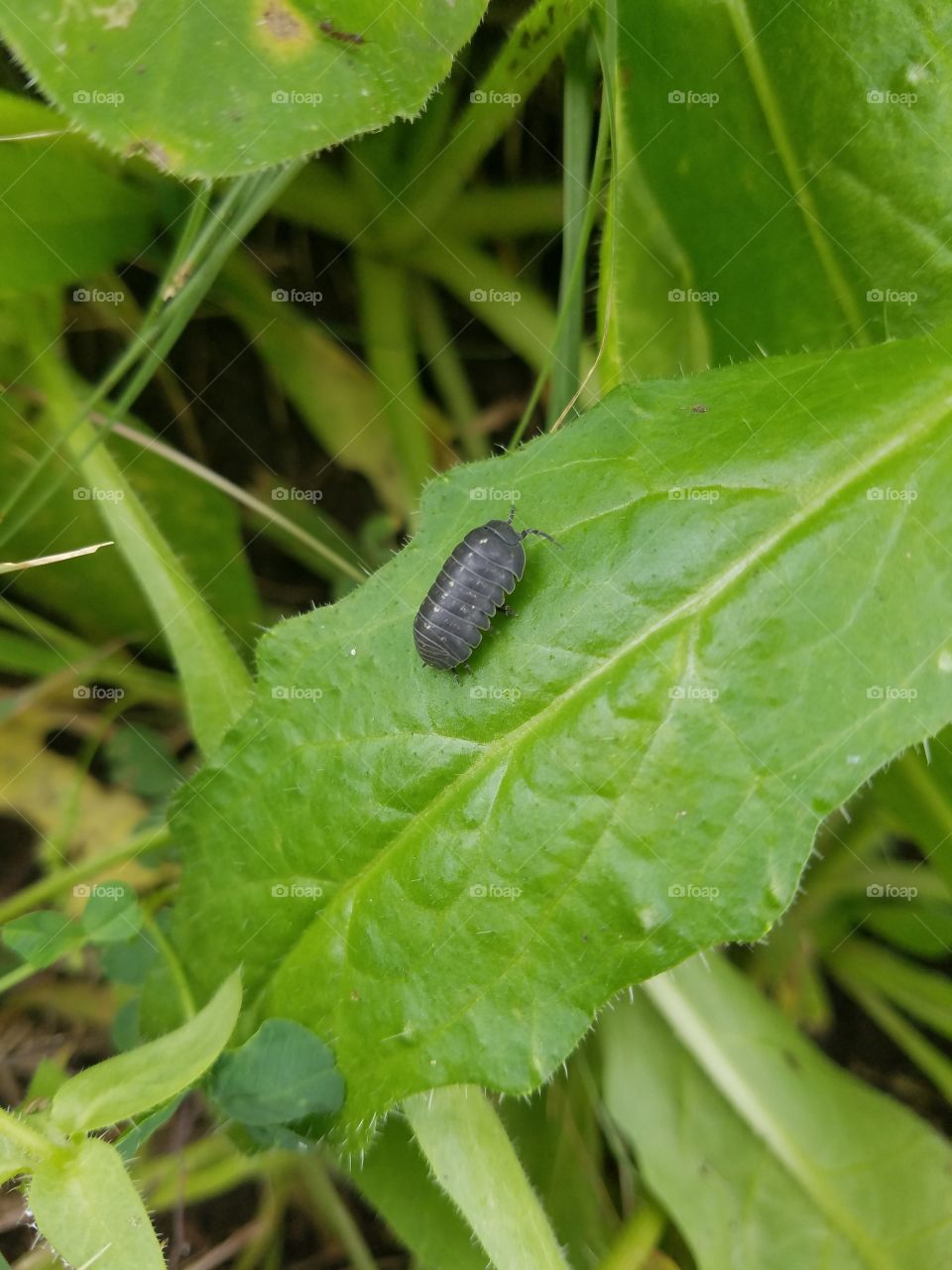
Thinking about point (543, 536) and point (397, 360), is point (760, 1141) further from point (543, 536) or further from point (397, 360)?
point (397, 360)

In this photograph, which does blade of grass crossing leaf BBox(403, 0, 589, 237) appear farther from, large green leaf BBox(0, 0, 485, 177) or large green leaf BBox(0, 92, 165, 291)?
large green leaf BBox(0, 92, 165, 291)

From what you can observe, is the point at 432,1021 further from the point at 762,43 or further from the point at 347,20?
the point at 762,43

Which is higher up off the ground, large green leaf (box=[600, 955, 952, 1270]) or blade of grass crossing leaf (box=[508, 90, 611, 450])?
blade of grass crossing leaf (box=[508, 90, 611, 450])

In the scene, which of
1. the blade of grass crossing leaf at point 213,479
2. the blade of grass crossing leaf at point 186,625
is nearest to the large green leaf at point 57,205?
the blade of grass crossing leaf at point 213,479

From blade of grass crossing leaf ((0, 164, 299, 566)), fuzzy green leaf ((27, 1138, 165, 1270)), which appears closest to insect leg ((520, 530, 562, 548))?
blade of grass crossing leaf ((0, 164, 299, 566))

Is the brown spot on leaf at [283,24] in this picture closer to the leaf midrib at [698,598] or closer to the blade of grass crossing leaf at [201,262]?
the blade of grass crossing leaf at [201,262]

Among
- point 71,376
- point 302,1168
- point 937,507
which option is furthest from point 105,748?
point 937,507
